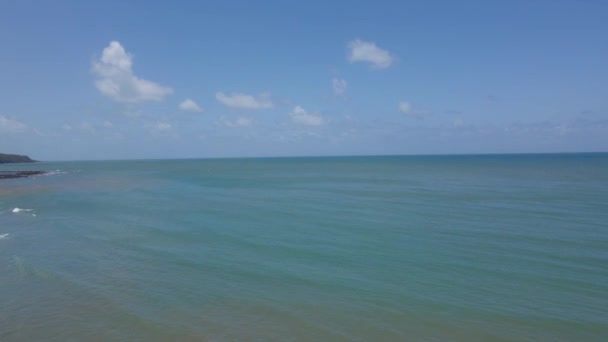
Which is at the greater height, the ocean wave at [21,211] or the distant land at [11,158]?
the distant land at [11,158]

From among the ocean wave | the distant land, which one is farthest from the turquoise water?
the distant land

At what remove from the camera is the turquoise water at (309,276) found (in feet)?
38.4

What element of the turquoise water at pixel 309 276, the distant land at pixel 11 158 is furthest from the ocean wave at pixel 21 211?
the distant land at pixel 11 158

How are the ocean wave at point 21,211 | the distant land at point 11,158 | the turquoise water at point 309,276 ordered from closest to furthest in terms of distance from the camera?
1. the turquoise water at point 309,276
2. the ocean wave at point 21,211
3. the distant land at point 11,158

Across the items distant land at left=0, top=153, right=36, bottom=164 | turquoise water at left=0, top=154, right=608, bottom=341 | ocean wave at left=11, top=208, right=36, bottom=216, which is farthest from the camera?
distant land at left=0, top=153, right=36, bottom=164

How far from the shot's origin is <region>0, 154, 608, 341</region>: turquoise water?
11.7m

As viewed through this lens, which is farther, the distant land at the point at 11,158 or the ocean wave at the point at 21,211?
the distant land at the point at 11,158

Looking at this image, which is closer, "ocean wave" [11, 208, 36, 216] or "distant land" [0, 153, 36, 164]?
"ocean wave" [11, 208, 36, 216]

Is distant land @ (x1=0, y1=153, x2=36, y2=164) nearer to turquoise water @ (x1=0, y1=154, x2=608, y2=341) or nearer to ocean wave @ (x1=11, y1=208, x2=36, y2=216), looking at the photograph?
ocean wave @ (x1=11, y1=208, x2=36, y2=216)

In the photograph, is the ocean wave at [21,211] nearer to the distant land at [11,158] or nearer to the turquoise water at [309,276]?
the turquoise water at [309,276]

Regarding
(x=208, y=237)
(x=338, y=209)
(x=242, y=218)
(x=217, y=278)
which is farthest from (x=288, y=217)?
(x=217, y=278)

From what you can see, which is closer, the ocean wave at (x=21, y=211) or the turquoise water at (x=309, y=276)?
the turquoise water at (x=309, y=276)

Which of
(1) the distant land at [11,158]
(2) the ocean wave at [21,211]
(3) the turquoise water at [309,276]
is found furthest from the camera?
(1) the distant land at [11,158]

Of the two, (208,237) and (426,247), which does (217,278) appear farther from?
(426,247)
